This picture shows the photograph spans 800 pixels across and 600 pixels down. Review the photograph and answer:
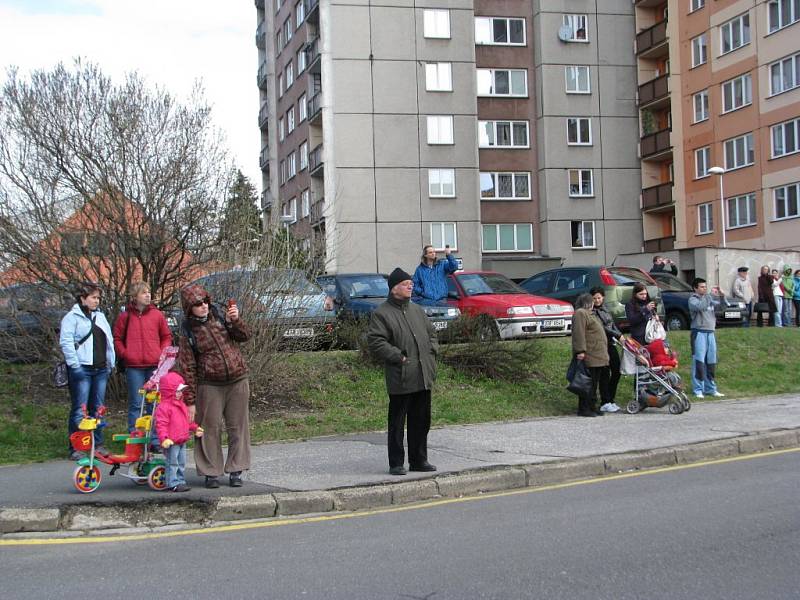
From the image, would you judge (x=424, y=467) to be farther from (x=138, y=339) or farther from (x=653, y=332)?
(x=653, y=332)

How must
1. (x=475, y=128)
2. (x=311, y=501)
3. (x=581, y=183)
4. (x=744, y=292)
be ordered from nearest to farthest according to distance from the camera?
(x=311, y=501)
(x=744, y=292)
(x=475, y=128)
(x=581, y=183)

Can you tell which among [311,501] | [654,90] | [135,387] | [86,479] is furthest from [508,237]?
[86,479]

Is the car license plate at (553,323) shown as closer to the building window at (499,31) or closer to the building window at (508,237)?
the building window at (508,237)

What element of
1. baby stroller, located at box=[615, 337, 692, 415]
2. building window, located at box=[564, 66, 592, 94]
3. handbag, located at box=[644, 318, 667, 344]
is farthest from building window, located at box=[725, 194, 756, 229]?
baby stroller, located at box=[615, 337, 692, 415]

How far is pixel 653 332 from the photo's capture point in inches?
538

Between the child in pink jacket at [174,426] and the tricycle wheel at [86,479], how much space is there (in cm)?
64

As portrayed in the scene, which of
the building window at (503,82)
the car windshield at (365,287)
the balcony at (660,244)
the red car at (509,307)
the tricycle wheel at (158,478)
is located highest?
the building window at (503,82)

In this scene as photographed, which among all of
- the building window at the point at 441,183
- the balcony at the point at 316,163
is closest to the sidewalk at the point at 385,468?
the building window at the point at 441,183

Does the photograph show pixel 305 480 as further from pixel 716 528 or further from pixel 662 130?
pixel 662 130

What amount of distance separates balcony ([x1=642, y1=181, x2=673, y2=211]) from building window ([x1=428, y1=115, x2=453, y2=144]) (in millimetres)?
10462

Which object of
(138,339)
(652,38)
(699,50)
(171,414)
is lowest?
(171,414)

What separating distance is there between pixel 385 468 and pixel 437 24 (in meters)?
37.1

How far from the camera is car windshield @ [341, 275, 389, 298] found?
1758cm

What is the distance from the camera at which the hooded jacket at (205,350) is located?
816 cm
